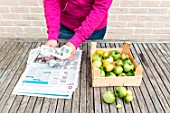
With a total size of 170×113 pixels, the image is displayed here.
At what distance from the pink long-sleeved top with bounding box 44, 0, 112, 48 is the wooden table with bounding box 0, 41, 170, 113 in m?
0.17

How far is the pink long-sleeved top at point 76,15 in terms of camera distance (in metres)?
1.12

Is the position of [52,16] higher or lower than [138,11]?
higher

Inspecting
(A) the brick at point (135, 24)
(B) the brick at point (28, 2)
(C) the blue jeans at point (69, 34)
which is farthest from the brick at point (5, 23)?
(A) the brick at point (135, 24)

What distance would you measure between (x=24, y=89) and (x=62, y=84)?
181 millimetres

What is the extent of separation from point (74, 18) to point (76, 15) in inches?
1.5

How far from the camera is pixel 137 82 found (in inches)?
38.5

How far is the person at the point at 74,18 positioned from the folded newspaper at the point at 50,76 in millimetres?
63

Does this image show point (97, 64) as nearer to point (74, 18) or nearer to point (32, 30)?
point (74, 18)

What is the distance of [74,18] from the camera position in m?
1.33

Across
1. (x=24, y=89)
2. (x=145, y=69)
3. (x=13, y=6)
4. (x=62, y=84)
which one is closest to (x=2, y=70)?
(x=24, y=89)

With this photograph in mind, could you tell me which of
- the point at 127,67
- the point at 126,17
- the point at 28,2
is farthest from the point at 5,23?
the point at 127,67

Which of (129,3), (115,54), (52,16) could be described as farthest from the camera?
(129,3)

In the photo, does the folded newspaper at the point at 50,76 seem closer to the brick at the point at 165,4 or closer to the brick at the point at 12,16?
the brick at the point at 12,16

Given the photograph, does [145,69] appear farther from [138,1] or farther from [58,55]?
[138,1]
